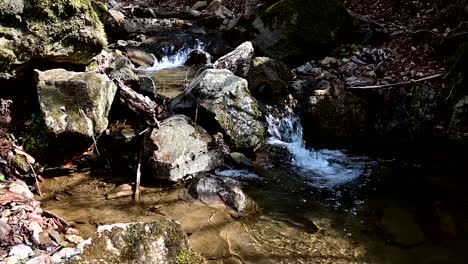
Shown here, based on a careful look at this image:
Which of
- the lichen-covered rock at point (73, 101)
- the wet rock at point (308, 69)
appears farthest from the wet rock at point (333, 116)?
the lichen-covered rock at point (73, 101)

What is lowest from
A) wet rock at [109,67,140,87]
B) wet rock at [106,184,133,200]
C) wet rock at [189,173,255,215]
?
wet rock at [106,184,133,200]

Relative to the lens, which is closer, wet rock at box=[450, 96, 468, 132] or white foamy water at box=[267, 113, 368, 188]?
white foamy water at box=[267, 113, 368, 188]

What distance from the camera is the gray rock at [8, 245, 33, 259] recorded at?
3340 millimetres

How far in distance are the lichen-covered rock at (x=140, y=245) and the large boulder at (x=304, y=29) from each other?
6.66 m

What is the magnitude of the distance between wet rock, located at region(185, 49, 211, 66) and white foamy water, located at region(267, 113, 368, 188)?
11.7 ft

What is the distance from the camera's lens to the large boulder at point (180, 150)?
17.6ft

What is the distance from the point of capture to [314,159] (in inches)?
265

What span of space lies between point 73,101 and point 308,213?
318cm

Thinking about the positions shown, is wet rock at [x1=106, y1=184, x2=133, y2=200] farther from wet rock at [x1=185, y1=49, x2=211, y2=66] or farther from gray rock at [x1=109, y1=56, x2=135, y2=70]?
wet rock at [x1=185, y1=49, x2=211, y2=66]

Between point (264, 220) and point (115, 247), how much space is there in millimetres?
2189

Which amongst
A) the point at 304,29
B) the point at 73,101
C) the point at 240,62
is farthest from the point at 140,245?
the point at 304,29

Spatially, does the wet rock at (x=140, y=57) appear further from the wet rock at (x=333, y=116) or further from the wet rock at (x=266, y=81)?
the wet rock at (x=333, y=116)

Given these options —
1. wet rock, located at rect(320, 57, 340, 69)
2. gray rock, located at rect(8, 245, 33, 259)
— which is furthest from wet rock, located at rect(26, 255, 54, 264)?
wet rock, located at rect(320, 57, 340, 69)

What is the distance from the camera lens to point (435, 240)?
4.43m
